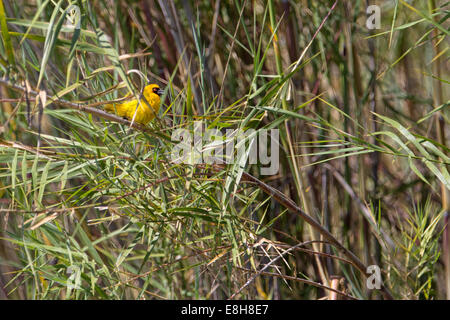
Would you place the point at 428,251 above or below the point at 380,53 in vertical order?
below

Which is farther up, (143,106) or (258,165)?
(143,106)

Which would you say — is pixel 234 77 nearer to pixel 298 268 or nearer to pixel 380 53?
pixel 380 53

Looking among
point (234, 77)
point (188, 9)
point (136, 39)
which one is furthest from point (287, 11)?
point (136, 39)

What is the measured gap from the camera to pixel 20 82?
0.84 meters

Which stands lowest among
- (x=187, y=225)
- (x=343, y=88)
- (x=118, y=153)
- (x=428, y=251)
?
(x=428, y=251)

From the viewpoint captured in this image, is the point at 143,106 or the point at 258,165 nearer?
the point at 143,106

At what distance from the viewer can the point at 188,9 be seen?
128 centimetres
